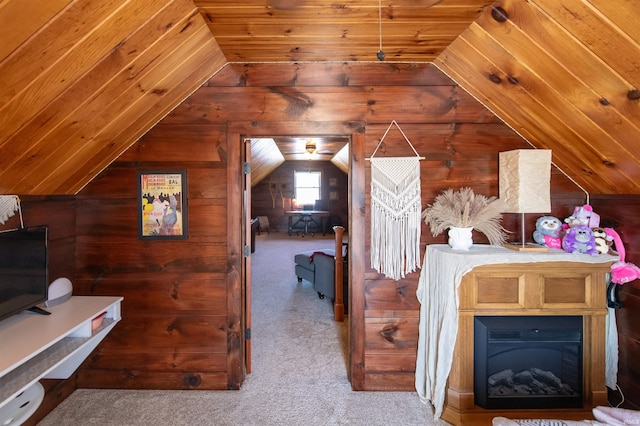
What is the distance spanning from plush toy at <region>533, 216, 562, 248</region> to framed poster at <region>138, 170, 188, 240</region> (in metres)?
2.39

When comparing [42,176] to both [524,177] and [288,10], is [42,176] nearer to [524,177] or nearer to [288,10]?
[288,10]

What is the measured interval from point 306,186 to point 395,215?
26.2ft

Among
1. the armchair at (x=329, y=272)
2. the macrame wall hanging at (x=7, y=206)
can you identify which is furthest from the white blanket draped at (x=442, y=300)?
the macrame wall hanging at (x=7, y=206)

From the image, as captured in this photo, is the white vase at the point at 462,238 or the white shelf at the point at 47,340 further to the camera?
the white vase at the point at 462,238

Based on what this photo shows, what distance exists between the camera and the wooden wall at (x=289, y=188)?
1002 cm

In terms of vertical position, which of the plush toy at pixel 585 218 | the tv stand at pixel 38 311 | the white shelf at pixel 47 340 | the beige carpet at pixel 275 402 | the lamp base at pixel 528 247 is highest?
the plush toy at pixel 585 218

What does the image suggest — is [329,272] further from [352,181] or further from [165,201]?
[165,201]

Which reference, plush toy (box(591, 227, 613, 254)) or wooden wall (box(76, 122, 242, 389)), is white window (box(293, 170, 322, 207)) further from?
plush toy (box(591, 227, 613, 254))

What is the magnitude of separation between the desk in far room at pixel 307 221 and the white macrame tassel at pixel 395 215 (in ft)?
23.1

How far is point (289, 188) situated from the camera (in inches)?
398

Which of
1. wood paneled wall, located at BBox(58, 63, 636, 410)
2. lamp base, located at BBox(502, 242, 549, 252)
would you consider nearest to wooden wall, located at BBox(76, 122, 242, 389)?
wood paneled wall, located at BBox(58, 63, 636, 410)

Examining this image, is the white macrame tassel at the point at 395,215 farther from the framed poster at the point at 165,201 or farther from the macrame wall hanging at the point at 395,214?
the framed poster at the point at 165,201

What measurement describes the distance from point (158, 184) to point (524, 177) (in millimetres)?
2404

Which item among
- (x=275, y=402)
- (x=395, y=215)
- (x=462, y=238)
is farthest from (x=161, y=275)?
(x=462, y=238)
